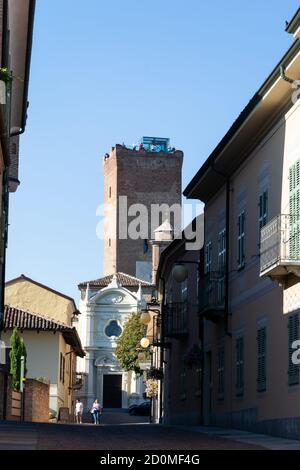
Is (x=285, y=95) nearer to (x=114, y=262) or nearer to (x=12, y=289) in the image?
(x=12, y=289)

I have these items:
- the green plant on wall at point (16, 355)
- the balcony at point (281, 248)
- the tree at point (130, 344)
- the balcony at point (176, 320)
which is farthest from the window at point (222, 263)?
the tree at point (130, 344)

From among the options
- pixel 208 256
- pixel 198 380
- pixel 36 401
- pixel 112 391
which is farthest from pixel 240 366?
pixel 112 391

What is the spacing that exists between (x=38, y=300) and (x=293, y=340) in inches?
2013

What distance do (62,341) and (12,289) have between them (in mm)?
17561

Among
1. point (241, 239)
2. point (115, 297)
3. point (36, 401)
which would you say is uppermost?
point (115, 297)

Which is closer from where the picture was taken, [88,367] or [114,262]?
[88,367]

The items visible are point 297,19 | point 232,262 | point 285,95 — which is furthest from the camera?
point 232,262

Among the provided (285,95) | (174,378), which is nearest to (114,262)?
(174,378)

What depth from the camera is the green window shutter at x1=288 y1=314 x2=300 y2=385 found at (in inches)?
827

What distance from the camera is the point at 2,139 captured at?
25.8 metres

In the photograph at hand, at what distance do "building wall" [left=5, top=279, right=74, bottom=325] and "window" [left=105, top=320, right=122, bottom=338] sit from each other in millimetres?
20444

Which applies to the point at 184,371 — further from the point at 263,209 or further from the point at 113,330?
the point at 113,330

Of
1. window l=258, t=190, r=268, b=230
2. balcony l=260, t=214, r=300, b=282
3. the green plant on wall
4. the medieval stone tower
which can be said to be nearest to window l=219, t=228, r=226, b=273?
window l=258, t=190, r=268, b=230

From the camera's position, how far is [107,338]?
302 ft
